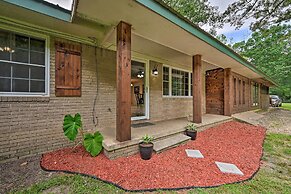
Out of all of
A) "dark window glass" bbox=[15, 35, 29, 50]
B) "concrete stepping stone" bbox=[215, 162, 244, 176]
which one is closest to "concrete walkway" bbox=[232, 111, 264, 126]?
"concrete stepping stone" bbox=[215, 162, 244, 176]

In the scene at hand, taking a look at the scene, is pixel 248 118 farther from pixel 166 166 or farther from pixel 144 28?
pixel 144 28

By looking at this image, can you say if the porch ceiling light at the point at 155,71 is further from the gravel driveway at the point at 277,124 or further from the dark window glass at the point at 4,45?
the gravel driveway at the point at 277,124

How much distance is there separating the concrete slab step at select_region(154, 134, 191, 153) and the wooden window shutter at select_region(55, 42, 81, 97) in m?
2.42

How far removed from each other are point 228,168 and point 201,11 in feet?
29.7

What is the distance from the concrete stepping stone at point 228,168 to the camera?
2.60 m

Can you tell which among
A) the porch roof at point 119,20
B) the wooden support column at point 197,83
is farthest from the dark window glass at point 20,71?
the wooden support column at point 197,83

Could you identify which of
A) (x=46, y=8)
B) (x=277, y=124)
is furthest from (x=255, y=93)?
(x=46, y=8)

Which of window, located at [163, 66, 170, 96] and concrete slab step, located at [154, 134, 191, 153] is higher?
window, located at [163, 66, 170, 96]

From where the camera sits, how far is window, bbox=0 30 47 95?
3.05 m

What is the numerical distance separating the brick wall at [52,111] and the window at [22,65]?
7.5 inches

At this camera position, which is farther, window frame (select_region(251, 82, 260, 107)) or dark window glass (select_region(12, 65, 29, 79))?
window frame (select_region(251, 82, 260, 107))

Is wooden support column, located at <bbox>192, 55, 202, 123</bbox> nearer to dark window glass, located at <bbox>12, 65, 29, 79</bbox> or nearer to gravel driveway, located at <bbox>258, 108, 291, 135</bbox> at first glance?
gravel driveway, located at <bbox>258, 108, 291, 135</bbox>

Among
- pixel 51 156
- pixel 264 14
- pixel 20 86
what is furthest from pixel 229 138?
pixel 264 14

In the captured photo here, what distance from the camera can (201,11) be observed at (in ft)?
29.0
